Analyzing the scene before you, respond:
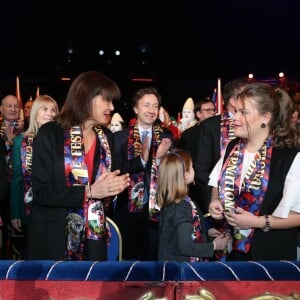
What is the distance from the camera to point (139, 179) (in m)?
4.74

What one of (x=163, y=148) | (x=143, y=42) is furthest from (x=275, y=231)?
(x=143, y=42)

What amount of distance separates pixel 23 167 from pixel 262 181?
2405mm

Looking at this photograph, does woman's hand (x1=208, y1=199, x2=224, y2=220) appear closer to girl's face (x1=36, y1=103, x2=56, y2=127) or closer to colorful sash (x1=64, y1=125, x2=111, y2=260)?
colorful sash (x1=64, y1=125, x2=111, y2=260)

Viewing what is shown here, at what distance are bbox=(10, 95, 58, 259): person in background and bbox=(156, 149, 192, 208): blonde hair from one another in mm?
1531

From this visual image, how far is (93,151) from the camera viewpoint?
2994 mm

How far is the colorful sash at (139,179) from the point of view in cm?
454

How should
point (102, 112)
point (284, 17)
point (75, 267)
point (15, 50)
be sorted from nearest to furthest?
1. point (75, 267)
2. point (102, 112)
3. point (284, 17)
4. point (15, 50)

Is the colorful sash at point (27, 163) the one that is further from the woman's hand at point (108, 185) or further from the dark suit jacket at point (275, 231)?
the dark suit jacket at point (275, 231)

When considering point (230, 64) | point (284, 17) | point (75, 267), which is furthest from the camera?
point (230, 64)

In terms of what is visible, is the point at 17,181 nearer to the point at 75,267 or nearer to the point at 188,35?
the point at 75,267

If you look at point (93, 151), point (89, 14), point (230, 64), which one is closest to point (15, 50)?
point (89, 14)

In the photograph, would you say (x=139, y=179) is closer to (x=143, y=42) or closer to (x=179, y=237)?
(x=179, y=237)

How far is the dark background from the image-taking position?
1645 cm

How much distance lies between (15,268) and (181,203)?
130 cm
